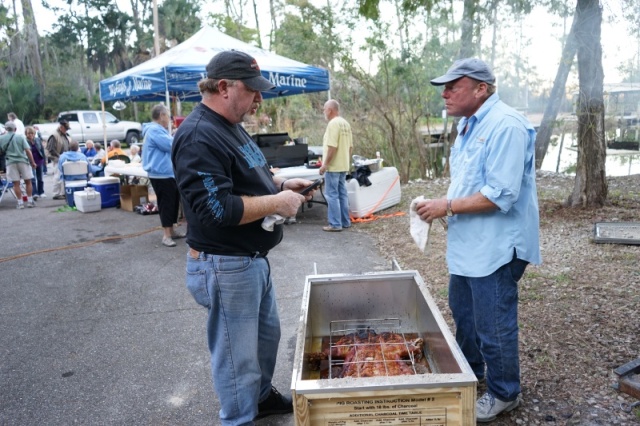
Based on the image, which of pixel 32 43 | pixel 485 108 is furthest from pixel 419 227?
pixel 32 43

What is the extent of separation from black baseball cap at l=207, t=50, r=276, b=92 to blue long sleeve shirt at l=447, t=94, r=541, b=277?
1.12 meters

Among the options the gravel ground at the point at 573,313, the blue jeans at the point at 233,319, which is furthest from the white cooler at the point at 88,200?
the blue jeans at the point at 233,319

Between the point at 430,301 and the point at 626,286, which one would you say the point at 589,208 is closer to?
the point at 626,286

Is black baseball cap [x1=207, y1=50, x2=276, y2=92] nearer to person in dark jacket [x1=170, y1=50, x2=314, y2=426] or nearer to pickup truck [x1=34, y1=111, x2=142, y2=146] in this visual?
person in dark jacket [x1=170, y1=50, x2=314, y2=426]

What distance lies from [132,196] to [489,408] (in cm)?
866

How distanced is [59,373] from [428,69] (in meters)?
9.76

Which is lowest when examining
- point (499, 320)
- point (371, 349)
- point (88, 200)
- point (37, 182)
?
point (371, 349)

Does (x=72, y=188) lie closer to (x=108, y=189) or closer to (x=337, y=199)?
(x=108, y=189)

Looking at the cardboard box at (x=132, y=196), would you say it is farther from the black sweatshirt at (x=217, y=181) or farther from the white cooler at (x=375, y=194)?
the black sweatshirt at (x=217, y=181)

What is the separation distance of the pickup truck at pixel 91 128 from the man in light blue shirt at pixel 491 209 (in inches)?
946

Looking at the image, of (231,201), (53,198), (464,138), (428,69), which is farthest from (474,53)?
(53,198)

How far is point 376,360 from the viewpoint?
2570mm

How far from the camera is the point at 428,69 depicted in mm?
11000

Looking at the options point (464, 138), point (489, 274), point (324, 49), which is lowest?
point (489, 274)
